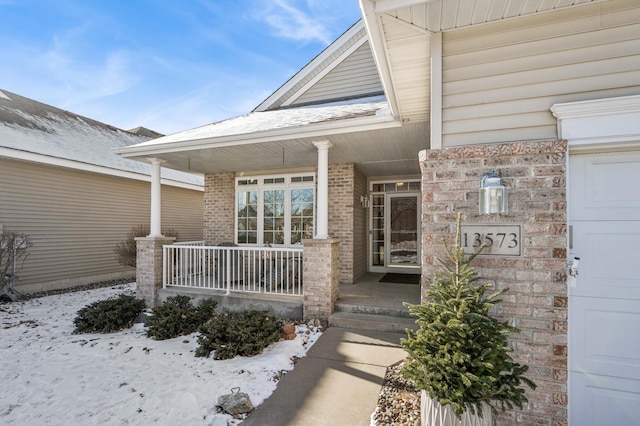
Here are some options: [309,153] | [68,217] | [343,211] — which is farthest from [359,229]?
[68,217]

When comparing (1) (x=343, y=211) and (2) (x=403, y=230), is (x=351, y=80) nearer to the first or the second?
(1) (x=343, y=211)

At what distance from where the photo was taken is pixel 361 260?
288 inches

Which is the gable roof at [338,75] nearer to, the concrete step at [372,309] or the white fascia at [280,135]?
the white fascia at [280,135]

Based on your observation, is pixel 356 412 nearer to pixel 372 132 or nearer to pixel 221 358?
pixel 221 358

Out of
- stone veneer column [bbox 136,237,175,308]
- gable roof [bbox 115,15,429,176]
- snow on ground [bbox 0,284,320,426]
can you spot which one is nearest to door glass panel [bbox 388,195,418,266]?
gable roof [bbox 115,15,429,176]

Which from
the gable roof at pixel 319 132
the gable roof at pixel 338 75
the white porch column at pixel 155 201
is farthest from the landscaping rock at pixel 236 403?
the gable roof at pixel 338 75

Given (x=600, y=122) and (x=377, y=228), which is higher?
(x=600, y=122)

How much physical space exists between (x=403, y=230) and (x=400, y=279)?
1444mm

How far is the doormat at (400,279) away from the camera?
6414mm

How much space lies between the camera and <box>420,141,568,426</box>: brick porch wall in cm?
190

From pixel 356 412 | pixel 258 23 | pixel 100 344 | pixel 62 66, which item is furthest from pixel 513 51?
pixel 62 66

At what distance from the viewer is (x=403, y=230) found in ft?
A: 24.8

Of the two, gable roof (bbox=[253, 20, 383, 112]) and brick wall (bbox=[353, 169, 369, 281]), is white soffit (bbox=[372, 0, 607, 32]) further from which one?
gable roof (bbox=[253, 20, 383, 112])

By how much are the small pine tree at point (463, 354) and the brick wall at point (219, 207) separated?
6.44 meters
